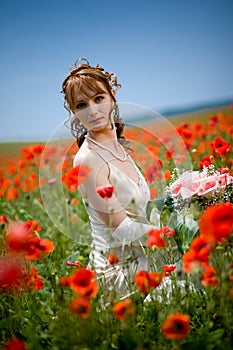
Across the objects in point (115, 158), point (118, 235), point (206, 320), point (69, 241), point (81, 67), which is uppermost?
point (81, 67)

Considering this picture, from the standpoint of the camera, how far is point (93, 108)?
1.40 m

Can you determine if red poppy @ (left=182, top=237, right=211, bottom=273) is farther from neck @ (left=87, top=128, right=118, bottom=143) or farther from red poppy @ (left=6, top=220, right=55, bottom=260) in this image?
neck @ (left=87, top=128, right=118, bottom=143)

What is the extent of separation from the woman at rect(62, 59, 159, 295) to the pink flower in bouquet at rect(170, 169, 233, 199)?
0.33ft

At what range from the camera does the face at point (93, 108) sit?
140cm

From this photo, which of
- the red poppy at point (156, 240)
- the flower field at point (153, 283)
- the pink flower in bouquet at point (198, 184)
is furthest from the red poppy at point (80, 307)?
the pink flower in bouquet at point (198, 184)

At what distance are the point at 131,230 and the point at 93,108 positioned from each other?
325 millimetres

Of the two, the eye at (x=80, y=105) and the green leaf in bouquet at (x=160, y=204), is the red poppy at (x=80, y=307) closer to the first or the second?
the green leaf in bouquet at (x=160, y=204)

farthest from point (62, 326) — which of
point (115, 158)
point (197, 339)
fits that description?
point (115, 158)

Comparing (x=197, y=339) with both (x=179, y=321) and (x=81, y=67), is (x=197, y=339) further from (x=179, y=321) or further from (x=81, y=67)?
(x=81, y=67)

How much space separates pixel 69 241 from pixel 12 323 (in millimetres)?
871

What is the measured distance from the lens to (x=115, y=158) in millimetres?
1429

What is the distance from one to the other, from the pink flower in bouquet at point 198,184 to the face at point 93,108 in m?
0.25

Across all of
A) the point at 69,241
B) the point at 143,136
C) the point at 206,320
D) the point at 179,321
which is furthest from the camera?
the point at 69,241

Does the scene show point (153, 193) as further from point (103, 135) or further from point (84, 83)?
point (84, 83)
